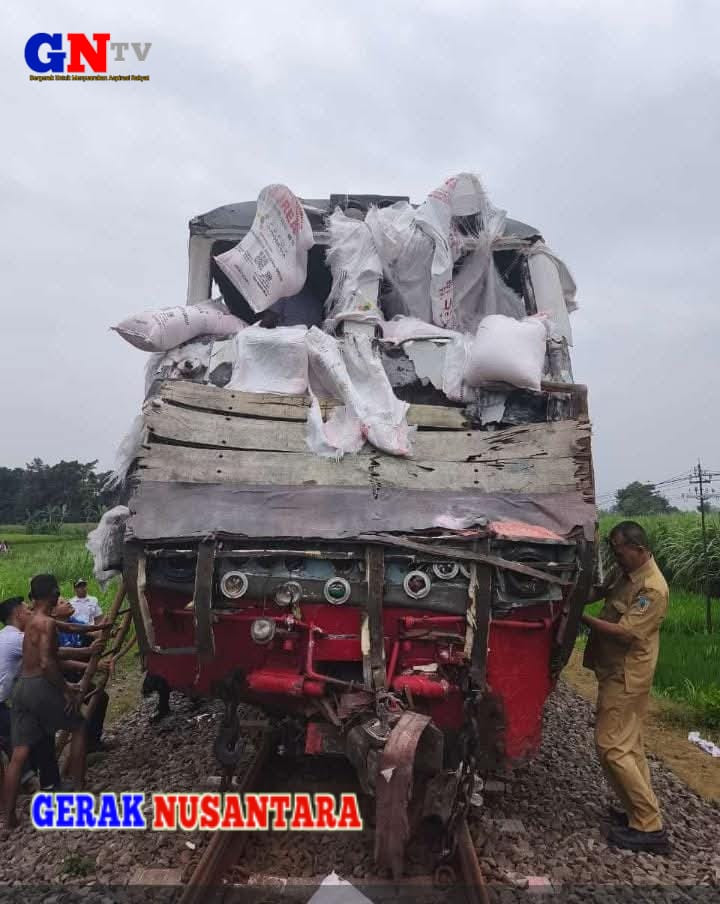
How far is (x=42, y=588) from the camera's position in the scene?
4.25 meters

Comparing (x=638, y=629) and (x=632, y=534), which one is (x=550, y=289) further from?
(x=638, y=629)

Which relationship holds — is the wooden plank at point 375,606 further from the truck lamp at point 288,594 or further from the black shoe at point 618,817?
the black shoe at point 618,817

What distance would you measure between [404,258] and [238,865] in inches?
161

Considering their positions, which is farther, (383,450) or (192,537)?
(383,450)

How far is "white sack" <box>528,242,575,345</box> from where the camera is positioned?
187 inches

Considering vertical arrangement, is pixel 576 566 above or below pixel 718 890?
above

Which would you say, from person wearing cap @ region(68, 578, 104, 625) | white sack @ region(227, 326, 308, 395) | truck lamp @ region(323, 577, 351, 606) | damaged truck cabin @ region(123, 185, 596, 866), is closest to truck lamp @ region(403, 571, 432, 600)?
damaged truck cabin @ region(123, 185, 596, 866)

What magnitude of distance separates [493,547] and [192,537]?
140cm

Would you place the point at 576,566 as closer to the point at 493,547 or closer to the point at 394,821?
the point at 493,547

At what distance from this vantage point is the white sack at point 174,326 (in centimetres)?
435

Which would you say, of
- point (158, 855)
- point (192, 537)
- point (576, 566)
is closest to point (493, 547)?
point (576, 566)

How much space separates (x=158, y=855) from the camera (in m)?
3.18

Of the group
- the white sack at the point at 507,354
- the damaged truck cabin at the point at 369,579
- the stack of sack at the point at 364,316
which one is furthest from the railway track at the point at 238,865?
the white sack at the point at 507,354

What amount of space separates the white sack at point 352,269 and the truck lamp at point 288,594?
216 cm
